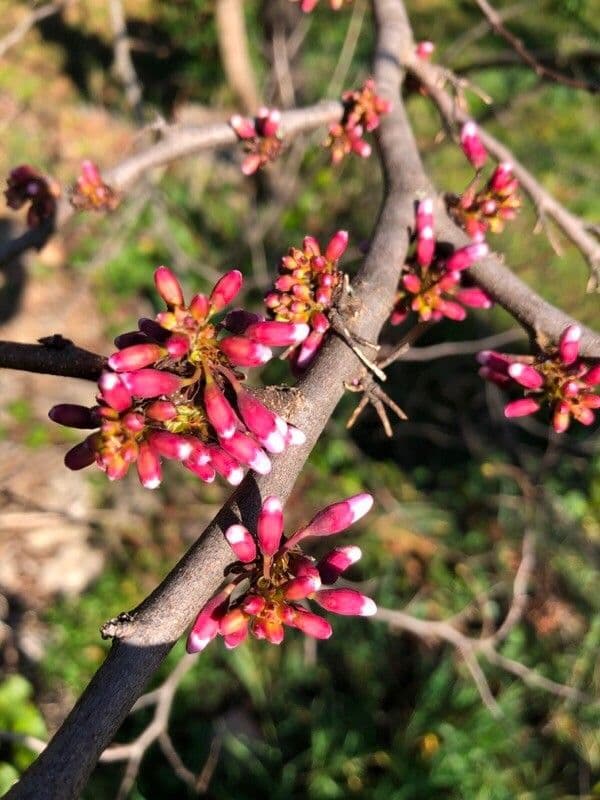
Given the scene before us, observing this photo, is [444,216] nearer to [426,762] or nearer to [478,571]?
[426,762]

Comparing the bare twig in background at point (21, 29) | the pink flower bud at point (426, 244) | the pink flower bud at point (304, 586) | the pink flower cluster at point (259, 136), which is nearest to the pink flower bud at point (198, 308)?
the pink flower bud at point (304, 586)

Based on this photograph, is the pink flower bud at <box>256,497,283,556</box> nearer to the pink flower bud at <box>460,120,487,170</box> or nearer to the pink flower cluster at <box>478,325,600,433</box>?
the pink flower cluster at <box>478,325,600,433</box>

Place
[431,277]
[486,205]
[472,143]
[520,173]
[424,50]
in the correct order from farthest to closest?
[424,50] < [520,173] < [472,143] < [486,205] < [431,277]

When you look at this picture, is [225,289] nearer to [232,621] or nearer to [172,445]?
[172,445]

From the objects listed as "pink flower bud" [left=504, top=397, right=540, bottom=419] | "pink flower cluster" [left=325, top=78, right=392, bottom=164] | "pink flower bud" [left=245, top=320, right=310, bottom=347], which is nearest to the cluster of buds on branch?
"pink flower cluster" [left=325, top=78, right=392, bottom=164]

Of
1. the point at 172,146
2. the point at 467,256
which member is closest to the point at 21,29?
the point at 172,146
